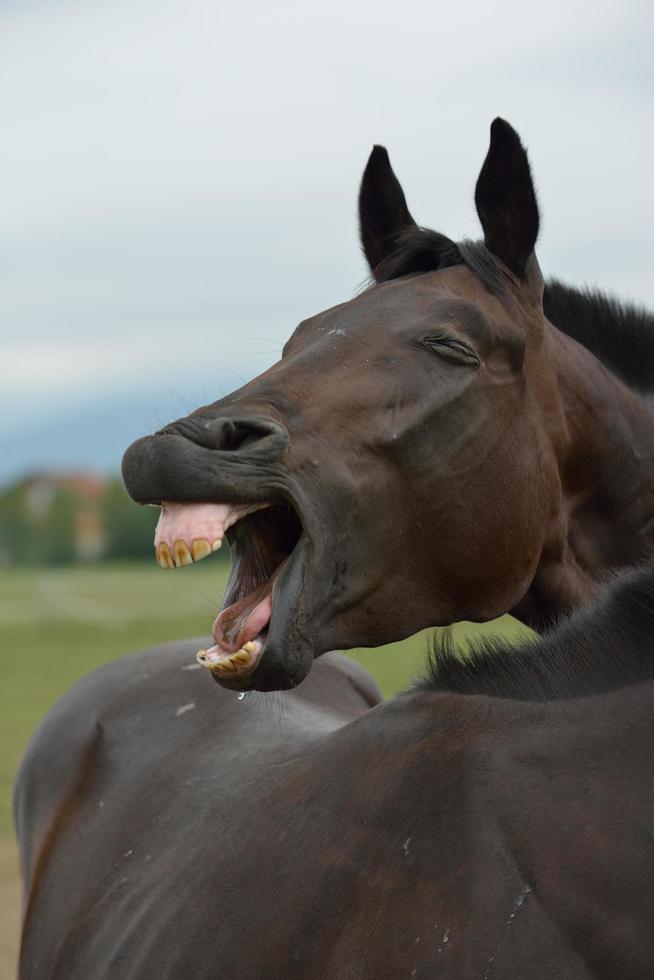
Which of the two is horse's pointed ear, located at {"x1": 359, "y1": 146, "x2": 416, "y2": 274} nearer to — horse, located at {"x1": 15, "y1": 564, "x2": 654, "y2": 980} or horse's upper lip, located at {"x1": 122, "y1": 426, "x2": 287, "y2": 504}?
horse's upper lip, located at {"x1": 122, "y1": 426, "x2": 287, "y2": 504}

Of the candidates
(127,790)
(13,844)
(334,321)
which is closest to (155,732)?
(127,790)

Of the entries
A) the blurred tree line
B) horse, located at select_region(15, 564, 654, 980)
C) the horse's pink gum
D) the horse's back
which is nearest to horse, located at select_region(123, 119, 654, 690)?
the horse's pink gum

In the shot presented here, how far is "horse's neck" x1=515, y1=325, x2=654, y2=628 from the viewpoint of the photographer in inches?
123

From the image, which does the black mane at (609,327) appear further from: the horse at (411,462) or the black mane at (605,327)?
the horse at (411,462)

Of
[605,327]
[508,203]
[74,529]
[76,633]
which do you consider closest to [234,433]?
[508,203]

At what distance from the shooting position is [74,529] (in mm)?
37406

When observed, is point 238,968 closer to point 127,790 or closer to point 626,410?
point 127,790

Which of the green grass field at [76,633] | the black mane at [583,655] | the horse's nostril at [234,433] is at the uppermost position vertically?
the horse's nostril at [234,433]

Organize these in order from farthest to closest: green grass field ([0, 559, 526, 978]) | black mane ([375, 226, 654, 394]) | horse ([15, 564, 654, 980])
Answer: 1. green grass field ([0, 559, 526, 978])
2. black mane ([375, 226, 654, 394])
3. horse ([15, 564, 654, 980])

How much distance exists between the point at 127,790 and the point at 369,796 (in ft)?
4.67

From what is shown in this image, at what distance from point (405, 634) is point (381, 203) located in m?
1.30

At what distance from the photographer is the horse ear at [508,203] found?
120 inches

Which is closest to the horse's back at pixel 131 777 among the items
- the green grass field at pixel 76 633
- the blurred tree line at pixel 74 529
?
the green grass field at pixel 76 633

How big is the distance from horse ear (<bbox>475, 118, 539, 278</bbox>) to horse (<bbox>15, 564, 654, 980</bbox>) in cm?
111
